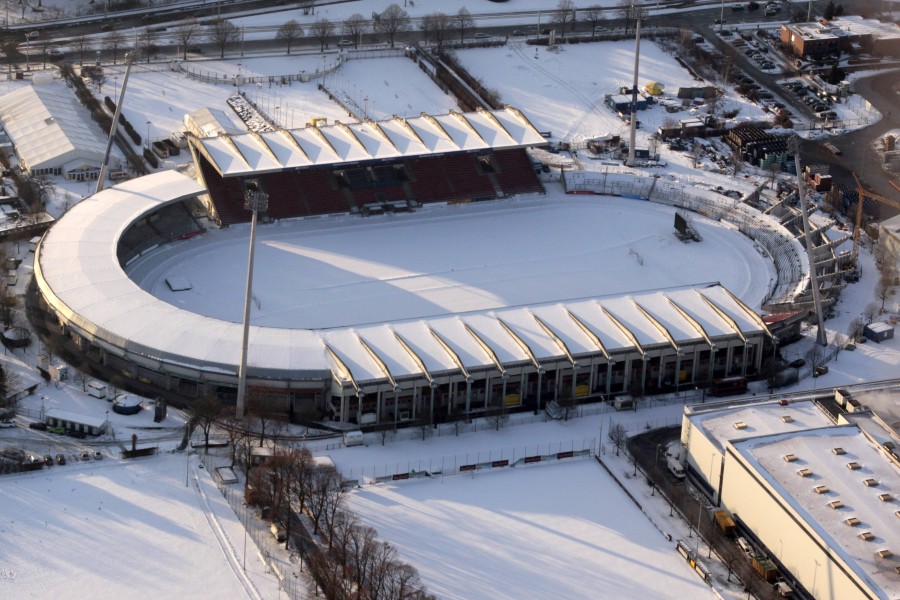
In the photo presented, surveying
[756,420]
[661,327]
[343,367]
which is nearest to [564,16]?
[661,327]

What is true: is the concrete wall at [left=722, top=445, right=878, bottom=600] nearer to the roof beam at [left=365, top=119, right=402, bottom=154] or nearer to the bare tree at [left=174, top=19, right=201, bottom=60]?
the roof beam at [left=365, top=119, right=402, bottom=154]

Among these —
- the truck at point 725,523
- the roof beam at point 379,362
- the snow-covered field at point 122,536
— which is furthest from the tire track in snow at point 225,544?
the truck at point 725,523

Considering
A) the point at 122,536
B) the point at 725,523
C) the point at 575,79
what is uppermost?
the point at 575,79

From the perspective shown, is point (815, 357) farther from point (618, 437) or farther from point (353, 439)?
point (353, 439)

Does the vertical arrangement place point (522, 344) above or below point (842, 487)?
above

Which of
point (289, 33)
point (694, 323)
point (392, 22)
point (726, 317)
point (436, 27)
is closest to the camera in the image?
point (694, 323)

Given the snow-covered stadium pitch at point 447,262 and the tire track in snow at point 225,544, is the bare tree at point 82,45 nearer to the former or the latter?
the snow-covered stadium pitch at point 447,262

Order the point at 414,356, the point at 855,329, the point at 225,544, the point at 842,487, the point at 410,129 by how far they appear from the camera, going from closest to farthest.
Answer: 1. the point at 225,544
2. the point at 842,487
3. the point at 414,356
4. the point at 855,329
5. the point at 410,129

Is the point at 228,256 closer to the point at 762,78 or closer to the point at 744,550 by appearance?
the point at 744,550
